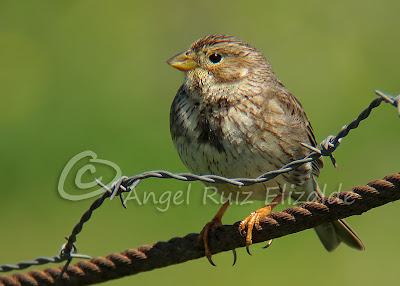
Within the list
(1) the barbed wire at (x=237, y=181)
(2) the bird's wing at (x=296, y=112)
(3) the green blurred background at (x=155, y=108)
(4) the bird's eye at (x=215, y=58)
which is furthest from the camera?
(3) the green blurred background at (x=155, y=108)

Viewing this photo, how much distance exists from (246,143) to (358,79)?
428cm

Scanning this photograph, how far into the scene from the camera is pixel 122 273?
200 inches

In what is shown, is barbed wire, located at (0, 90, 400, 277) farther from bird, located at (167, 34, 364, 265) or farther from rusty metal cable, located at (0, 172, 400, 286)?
bird, located at (167, 34, 364, 265)

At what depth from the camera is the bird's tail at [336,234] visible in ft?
19.3

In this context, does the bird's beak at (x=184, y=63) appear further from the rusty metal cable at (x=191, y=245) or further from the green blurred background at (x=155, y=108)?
the green blurred background at (x=155, y=108)

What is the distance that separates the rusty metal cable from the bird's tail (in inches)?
31.7

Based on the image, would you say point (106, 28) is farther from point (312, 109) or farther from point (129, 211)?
point (129, 211)

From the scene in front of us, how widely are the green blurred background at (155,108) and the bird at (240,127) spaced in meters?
1.55

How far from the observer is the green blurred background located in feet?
24.8

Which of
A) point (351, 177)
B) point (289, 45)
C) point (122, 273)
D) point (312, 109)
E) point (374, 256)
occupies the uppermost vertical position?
point (289, 45)

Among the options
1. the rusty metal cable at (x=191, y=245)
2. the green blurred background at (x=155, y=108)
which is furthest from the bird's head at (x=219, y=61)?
the green blurred background at (x=155, y=108)

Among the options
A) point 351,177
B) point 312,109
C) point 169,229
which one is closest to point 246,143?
point 169,229

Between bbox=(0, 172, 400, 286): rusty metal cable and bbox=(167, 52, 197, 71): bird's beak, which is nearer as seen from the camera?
bbox=(0, 172, 400, 286): rusty metal cable

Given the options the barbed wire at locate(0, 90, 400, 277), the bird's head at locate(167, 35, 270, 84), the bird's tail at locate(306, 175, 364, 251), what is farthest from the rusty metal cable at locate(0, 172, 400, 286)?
the bird's head at locate(167, 35, 270, 84)
